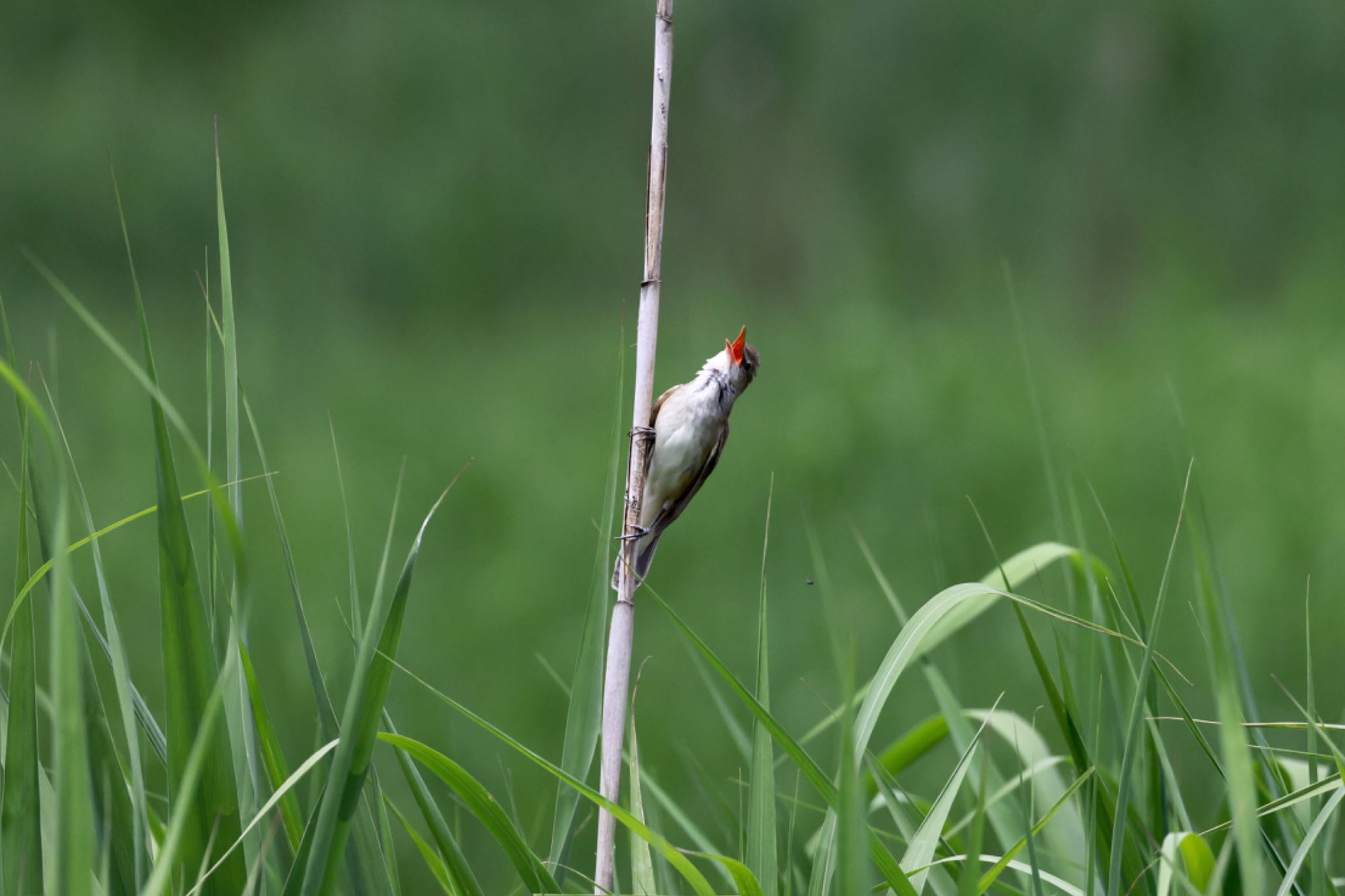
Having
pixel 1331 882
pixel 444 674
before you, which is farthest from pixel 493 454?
pixel 1331 882

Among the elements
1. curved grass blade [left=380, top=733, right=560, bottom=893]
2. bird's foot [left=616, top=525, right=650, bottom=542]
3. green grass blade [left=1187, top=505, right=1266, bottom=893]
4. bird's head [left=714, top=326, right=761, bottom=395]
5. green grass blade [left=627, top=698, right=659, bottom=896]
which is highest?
bird's head [left=714, top=326, right=761, bottom=395]

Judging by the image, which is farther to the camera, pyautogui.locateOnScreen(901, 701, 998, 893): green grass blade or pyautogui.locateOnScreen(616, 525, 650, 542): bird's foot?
pyautogui.locateOnScreen(616, 525, 650, 542): bird's foot

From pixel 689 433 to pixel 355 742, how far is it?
613 mm

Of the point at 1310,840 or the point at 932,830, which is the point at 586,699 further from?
the point at 1310,840

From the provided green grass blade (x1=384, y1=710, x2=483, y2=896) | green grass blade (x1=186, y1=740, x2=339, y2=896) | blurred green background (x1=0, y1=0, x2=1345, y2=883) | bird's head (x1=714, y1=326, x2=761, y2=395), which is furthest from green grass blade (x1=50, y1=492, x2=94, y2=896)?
blurred green background (x1=0, y1=0, x2=1345, y2=883)

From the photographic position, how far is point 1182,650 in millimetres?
2648

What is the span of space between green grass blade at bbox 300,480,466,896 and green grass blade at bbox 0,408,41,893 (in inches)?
6.4

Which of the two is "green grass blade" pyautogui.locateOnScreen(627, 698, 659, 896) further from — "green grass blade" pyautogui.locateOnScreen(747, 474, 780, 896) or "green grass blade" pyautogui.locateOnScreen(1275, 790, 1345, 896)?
"green grass blade" pyautogui.locateOnScreen(1275, 790, 1345, 896)

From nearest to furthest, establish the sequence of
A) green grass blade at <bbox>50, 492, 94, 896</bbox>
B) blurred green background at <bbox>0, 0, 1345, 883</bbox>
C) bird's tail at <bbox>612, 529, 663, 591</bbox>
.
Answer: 1. green grass blade at <bbox>50, 492, 94, 896</bbox>
2. bird's tail at <bbox>612, 529, 663, 591</bbox>
3. blurred green background at <bbox>0, 0, 1345, 883</bbox>

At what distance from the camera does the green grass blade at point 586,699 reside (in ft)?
1.98

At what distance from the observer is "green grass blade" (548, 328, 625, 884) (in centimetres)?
60

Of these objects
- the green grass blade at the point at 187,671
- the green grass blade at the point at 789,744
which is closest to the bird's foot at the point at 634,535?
the green grass blade at the point at 789,744

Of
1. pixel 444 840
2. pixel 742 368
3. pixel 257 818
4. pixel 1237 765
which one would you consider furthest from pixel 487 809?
pixel 742 368

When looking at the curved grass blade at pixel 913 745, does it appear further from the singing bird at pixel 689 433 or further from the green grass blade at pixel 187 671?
the green grass blade at pixel 187 671
